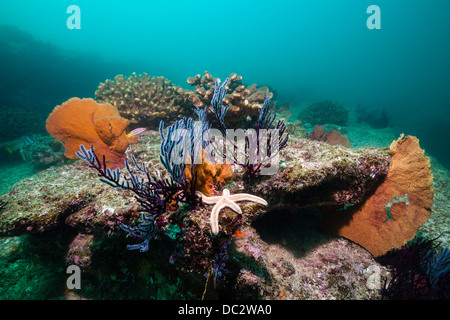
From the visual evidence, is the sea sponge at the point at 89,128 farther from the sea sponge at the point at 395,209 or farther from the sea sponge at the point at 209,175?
the sea sponge at the point at 395,209

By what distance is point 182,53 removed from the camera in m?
105

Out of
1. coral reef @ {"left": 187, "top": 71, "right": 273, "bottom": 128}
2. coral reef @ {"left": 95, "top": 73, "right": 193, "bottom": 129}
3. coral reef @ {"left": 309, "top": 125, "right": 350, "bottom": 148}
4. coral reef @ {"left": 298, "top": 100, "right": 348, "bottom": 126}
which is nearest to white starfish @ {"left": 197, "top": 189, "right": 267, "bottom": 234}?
coral reef @ {"left": 187, "top": 71, "right": 273, "bottom": 128}

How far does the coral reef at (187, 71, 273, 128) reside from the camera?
5.55 metres

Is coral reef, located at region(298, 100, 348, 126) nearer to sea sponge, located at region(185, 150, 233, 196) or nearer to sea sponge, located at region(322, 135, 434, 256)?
sea sponge, located at region(322, 135, 434, 256)

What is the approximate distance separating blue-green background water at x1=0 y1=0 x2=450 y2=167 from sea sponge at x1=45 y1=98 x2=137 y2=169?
18.4m

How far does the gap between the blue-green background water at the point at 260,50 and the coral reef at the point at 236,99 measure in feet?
49.4

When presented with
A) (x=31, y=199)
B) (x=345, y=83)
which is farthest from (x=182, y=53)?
(x=31, y=199)

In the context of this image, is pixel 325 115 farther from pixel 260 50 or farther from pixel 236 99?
pixel 260 50

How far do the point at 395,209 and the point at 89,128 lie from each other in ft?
22.5

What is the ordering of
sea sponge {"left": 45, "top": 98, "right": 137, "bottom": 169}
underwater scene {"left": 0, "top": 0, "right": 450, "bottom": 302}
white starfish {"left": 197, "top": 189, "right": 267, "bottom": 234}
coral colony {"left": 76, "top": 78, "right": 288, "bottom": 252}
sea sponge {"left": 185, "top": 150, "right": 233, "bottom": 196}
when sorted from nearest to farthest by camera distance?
coral colony {"left": 76, "top": 78, "right": 288, "bottom": 252}, white starfish {"left": 197, "top": 189, "right": 267, "bottom": 234}, underwater scene {"left": 0, "top": 0, "right": 450, "bottom": 302}, sea sponge {"left": 185, "top": 150, "right": 233, "bottom": 196}, sea sponge {"left": 45, "top": 98, "right": 137, "bottom": 169}

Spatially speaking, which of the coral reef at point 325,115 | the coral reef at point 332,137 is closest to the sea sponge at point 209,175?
the coral reef at point 332,137

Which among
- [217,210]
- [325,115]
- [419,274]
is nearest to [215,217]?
[217,210]

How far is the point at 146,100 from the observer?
22.7 feet

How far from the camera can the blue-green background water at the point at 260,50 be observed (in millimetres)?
21472
